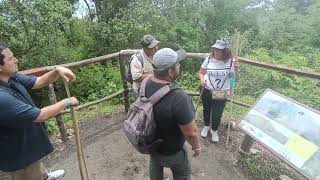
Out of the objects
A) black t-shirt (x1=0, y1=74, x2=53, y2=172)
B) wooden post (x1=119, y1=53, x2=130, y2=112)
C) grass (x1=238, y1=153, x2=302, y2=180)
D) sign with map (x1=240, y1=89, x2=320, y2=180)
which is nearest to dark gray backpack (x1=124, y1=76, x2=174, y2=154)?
black t-shirt (x1=0, y1=74, x2=53, y2=172)

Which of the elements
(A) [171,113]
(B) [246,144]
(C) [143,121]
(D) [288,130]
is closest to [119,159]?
(B) [246,144]

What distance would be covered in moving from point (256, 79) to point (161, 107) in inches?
252

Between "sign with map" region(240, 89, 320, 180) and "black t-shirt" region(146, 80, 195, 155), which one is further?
"sign with map" region(240, 89, 320, 180)

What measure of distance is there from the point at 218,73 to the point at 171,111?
5.93ft

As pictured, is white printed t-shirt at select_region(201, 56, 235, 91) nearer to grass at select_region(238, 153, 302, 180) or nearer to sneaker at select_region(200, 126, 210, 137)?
sneaker at select_region(200, 126, 210, 137)

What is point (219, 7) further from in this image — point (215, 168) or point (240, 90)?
point (215, 168)

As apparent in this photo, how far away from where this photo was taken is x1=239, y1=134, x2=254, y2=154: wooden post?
4262mm

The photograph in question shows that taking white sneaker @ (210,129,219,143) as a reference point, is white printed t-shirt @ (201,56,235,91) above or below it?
above

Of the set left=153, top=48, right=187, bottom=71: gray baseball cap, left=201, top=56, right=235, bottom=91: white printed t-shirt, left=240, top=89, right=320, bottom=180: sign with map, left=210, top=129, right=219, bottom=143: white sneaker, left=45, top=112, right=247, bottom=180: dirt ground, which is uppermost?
left=153, top=48, right=187, bottom=71: gray baseball cap

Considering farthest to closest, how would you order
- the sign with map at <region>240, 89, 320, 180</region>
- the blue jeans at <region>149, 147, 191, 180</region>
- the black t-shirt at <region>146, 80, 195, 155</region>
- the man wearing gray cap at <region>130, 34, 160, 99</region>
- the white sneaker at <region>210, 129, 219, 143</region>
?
1. the white sneaker at <region>210, 129, 219, 143</region>
2. the man wearing gray cap at <region>130, 34, 160, 99</region>
3. the sign with map at <region>240, 89, 320, 180</region>
4. the blue jeans at <region>149, 147, 191, 180</region>
5. the black t-shirt at <region>146, 80, 195, 155</region>

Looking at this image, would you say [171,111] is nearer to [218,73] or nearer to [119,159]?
[218,73]

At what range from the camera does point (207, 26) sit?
48.4 ft

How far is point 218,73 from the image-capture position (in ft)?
14.0

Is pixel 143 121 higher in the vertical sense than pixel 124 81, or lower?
higher
